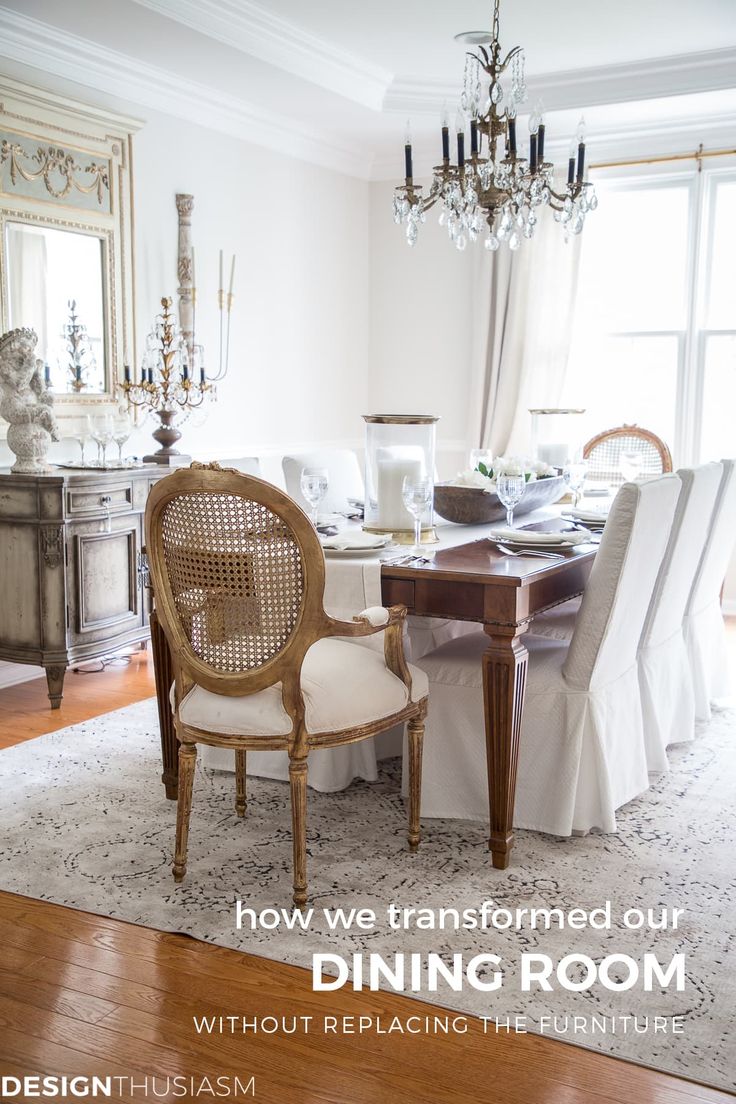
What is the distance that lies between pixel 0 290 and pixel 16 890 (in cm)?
259

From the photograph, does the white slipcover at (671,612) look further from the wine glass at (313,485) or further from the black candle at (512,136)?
the black candle at (512,136)

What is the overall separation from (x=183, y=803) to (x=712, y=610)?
240 centimetres

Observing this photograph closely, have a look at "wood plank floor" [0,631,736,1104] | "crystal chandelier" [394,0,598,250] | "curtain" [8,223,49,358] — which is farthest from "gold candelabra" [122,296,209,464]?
"wood plank floor" [0,631,736,1104]

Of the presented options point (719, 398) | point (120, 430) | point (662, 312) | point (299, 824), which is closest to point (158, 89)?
point (120, 430)

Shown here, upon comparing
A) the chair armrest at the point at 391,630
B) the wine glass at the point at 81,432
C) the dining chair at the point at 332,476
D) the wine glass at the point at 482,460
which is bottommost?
the chair armrest at the point at 391,630

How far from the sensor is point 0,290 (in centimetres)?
426

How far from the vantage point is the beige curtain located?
20.4 feet

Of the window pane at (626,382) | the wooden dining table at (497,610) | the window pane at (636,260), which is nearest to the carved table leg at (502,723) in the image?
the wooden dining table at (497,610)

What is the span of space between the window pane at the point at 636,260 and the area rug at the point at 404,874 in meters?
3.38

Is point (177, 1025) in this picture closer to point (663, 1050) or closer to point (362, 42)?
point (663, 1050)

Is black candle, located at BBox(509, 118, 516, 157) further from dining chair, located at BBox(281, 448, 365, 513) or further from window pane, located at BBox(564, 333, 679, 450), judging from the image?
window pane, located at BBox(564, 333, 679, 450)

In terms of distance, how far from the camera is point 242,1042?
1976mm

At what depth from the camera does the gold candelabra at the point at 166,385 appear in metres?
4.79

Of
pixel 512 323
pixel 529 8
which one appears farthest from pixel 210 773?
pixel 512 323
